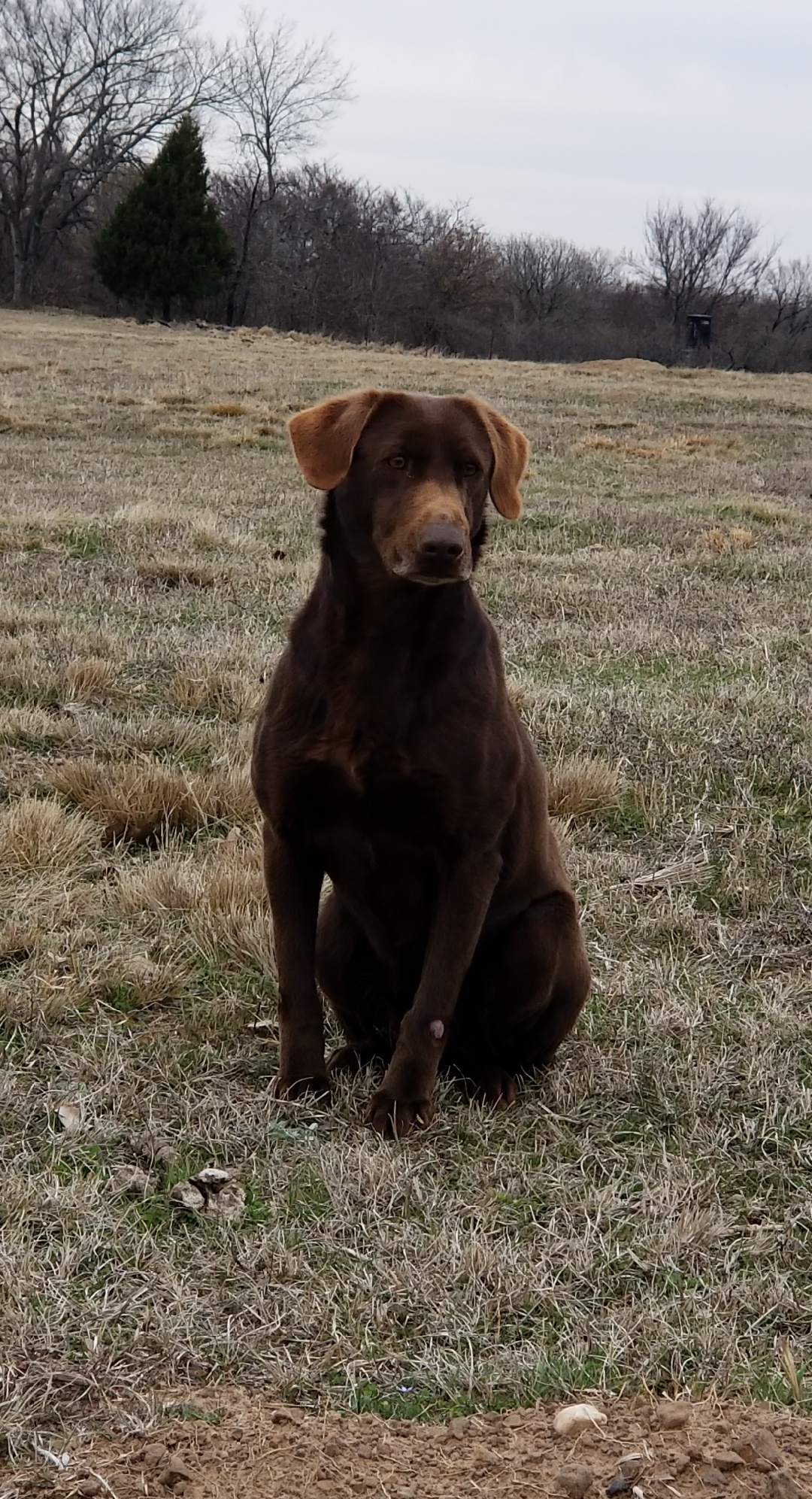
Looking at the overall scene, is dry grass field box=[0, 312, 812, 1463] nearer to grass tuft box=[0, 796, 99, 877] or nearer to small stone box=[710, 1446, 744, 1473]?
grass tuft box=[0, 796, 99, 877]

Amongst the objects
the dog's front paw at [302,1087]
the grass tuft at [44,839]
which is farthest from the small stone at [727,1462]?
the grass tuft at [44,839]

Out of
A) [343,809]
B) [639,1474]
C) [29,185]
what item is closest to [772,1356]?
[639,1474]

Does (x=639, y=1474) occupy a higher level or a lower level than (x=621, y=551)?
lower

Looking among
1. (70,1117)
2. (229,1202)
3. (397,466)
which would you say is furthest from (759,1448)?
(397,466)

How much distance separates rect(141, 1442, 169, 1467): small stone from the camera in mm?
1778

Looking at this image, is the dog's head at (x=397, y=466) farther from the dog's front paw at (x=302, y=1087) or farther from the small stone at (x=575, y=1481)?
the small stone at (x=575, y=1481)

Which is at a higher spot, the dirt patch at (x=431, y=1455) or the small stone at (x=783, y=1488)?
the small stone at (x=783, y=1488)

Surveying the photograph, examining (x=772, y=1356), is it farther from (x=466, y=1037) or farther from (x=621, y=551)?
(x=621, y=551)

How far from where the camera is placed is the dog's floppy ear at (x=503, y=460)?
2.86 m

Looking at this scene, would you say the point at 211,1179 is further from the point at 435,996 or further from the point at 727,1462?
the point at 727,1462

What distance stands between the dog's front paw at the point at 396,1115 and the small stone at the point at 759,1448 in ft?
3.16

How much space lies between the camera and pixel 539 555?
29.3ft

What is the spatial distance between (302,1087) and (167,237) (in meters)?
42.3

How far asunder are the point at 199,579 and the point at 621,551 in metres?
3.16
